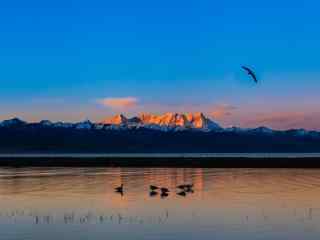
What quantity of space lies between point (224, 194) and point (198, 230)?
21.2 meters

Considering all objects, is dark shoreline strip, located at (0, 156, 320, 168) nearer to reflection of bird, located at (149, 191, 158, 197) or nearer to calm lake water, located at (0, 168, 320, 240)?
A: calm lake water, located at (0, 168, 320, 240)

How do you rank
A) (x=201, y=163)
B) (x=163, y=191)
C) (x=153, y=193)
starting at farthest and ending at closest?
(x=201, y=163) → (x=153, y=193) → (x=163, y=191)

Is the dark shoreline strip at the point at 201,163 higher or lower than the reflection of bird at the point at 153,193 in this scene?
higher

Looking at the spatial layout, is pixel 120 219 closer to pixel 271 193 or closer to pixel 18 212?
pixel 18 212

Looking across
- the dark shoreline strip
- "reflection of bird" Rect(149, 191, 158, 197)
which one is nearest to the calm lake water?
"reflection of bird" Rect(149, 191, 158, 197)

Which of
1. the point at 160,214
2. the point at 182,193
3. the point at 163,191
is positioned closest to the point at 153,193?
the point at 163,191

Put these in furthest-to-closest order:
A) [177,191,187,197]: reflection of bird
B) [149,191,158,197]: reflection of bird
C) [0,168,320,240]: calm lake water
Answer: [177,191,187,197]: reflection of bird < [149,191,158,197]: reflection of bird < [0,168,320,240]: calm lake water

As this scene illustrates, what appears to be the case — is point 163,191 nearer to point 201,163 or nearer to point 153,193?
point 153,193

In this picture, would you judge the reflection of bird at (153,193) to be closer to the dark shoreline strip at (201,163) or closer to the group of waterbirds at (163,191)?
the group of waterbirds at (163,191)

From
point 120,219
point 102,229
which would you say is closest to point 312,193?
point 120,219

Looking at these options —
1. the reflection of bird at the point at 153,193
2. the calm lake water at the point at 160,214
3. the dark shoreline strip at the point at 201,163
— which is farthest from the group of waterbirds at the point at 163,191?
the dark shoreline strip at the point at 201,163

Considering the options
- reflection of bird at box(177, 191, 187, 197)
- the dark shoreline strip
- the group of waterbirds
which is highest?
the dark shoreline strip

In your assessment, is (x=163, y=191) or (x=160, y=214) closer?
(x=160, y=214)

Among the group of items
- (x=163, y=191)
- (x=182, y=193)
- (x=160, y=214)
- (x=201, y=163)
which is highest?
(x=201, y=163)
